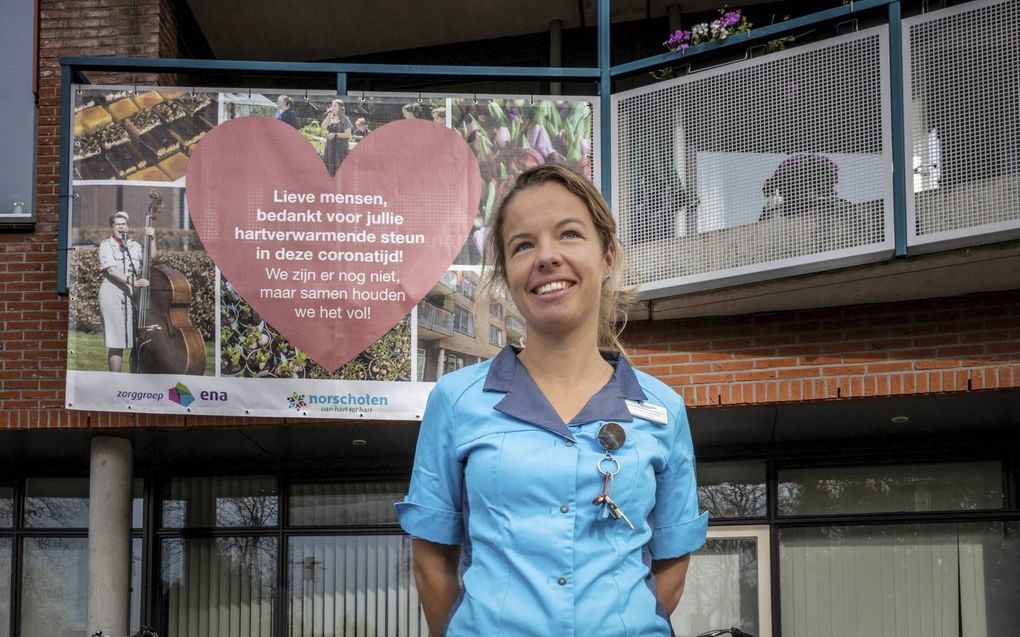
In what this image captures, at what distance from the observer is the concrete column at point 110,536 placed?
30.7 ft

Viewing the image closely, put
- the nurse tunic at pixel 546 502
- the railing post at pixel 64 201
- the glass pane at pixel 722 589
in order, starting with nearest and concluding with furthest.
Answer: the nurse tunic at pixel 546 502 → the railing post at pixel 64 201 → the glass pane at pixel 722 589

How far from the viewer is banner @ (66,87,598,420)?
325 inches

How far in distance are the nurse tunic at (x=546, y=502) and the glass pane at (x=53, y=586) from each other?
9.70 meters

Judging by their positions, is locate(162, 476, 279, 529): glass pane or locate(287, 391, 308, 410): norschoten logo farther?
locate(162, 476, 279, 529): glass pane

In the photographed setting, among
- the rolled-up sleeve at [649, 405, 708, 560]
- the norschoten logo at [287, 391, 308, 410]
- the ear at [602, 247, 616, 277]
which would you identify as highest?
the norschoten logo at [287, 391, 308, 410]

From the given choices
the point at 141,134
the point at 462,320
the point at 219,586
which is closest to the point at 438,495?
the point at 462,320

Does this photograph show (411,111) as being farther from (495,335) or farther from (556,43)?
(556,43)

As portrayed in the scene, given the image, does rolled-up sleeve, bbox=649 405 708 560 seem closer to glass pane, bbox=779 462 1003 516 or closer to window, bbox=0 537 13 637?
glass pane, bbox=779 462 1003 516

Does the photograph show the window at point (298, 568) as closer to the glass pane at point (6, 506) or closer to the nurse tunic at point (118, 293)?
the glass pane at point (6, 506)

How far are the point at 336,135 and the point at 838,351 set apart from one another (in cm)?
358

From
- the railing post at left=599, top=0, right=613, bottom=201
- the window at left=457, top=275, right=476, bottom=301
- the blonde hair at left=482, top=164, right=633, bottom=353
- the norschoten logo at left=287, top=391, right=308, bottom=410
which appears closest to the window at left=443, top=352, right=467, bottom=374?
the window at left=457, top=275, right=476, bottom=301

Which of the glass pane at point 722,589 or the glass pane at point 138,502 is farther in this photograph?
the glass pane at point 138,502

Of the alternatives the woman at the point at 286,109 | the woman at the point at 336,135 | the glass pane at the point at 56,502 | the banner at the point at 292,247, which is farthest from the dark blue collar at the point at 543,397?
the glass pane at the point at 56,502

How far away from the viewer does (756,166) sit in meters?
Result: 7.89
